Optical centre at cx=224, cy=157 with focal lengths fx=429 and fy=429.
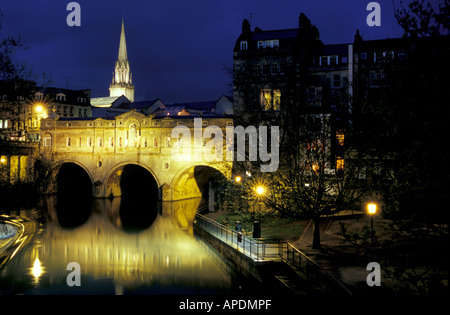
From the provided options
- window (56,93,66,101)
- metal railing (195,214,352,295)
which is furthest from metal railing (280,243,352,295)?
window (56,93,66,101)

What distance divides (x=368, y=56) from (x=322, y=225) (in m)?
18.3

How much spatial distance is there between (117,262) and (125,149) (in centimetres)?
2920

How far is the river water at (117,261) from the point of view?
2083 centimetres

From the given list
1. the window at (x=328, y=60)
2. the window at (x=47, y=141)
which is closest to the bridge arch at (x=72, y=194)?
the window at (x=47, y=141)

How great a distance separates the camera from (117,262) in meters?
26.0

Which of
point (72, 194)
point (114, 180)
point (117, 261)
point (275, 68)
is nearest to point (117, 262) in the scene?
point (117, 261)

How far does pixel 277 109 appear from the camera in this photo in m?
37.0

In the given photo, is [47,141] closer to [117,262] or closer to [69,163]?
[69,163]

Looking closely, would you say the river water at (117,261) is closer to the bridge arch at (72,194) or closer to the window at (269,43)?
the bridge arch at (72,194)

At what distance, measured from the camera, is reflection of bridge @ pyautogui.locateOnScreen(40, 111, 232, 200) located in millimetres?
50938

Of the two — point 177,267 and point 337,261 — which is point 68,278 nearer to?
point 177,267

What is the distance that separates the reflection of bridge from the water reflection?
13050 millimetres

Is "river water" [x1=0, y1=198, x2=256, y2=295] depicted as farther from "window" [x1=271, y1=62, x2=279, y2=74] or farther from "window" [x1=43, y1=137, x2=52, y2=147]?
"window" [x1=43, y1=137, x2=52, y2=147]

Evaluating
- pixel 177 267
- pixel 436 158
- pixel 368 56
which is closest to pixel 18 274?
pixel 177 267
